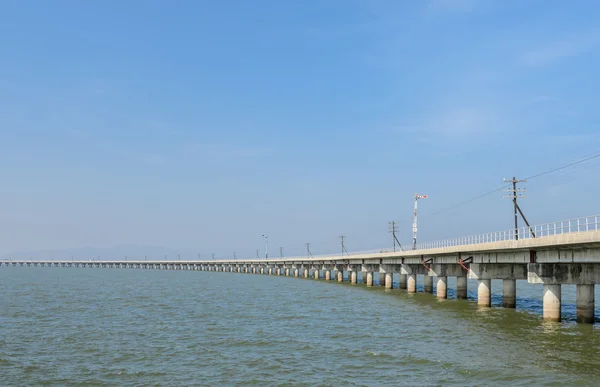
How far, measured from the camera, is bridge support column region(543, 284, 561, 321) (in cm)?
3828

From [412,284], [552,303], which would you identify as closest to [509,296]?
→ [552,303]

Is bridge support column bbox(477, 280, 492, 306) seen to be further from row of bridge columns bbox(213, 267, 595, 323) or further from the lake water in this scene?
the lake water

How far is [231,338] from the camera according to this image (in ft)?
105

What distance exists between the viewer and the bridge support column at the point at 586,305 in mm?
36500

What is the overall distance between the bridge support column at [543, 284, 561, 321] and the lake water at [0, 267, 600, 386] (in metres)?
0.86

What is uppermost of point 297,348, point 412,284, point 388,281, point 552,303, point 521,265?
point 521,265

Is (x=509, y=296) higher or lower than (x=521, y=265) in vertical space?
lower

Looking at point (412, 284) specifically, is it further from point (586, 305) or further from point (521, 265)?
point (586, 305)

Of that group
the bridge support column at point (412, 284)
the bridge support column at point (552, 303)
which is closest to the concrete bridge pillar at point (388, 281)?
the bridge support column at point (412, 284)

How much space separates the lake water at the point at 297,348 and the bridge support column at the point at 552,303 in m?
0.86

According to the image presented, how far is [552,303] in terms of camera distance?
38.4 meters

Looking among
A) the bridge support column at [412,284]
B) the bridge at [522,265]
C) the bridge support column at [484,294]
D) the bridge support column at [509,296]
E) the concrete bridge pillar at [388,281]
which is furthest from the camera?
the concrete bridge pillar at [388,281]

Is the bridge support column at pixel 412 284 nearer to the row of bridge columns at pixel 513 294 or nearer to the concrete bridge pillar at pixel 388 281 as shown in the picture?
the row of bridge columns at pixel 513 294

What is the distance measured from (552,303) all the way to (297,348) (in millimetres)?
19732
